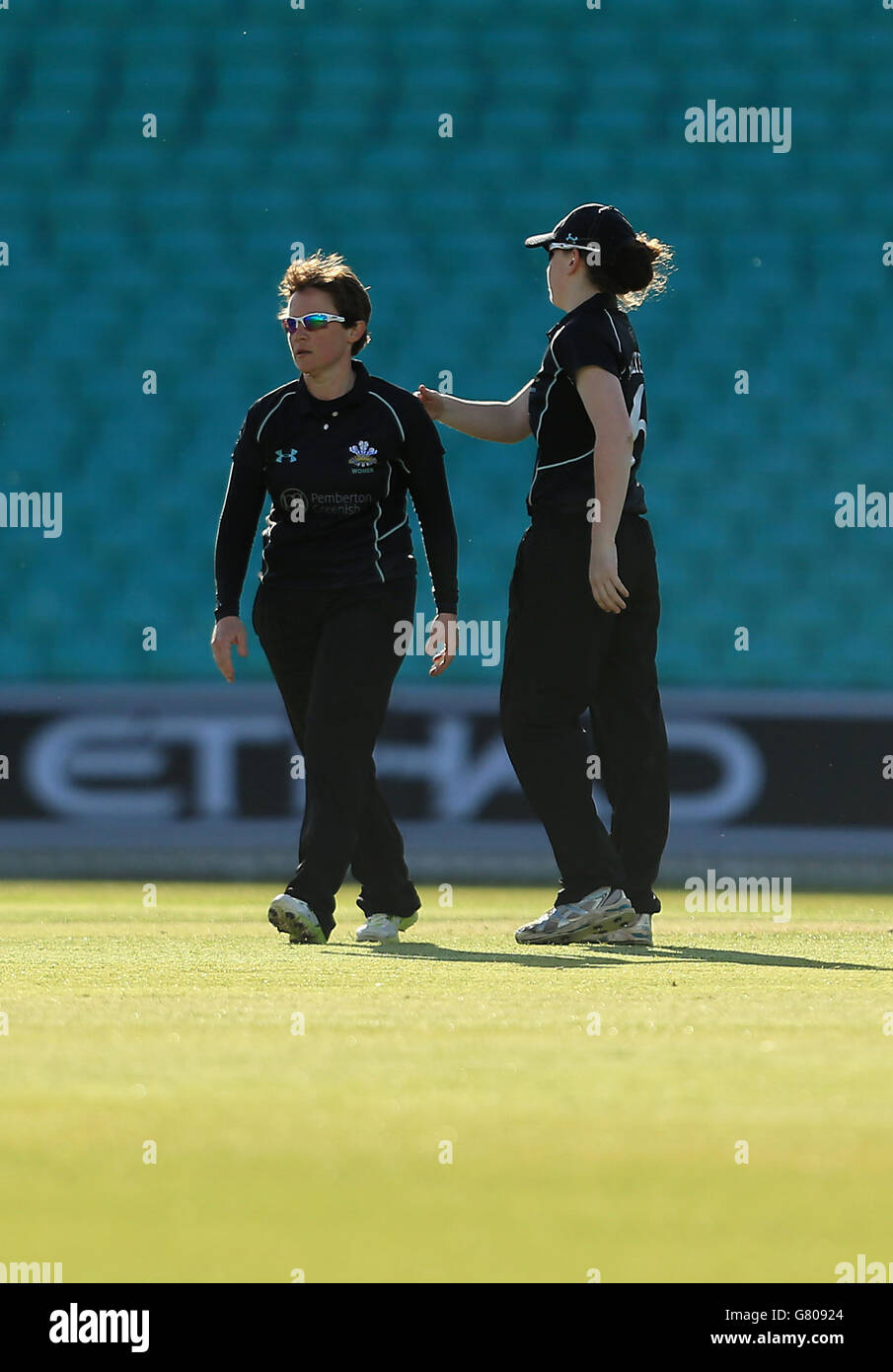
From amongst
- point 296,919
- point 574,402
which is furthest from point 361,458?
point 296,919

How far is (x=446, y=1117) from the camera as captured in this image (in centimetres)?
192

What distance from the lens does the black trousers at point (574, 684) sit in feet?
11.1

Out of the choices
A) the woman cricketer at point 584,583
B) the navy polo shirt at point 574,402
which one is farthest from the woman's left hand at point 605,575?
the navy polo shirt at point 574,402

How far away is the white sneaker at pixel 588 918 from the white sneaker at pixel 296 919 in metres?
0.37

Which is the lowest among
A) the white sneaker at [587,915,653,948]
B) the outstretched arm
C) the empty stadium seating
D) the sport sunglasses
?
the white sneaker at [587,915,653,948]

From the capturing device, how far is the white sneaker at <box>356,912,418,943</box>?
3719mm

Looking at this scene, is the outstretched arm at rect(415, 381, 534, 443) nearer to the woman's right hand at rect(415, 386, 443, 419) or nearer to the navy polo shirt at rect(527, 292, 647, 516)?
the woman's right hand at rect(415, 386, 443, 419)

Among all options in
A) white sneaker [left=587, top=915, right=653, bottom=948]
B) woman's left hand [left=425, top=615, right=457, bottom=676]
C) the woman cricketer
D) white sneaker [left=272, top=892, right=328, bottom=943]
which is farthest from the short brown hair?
white sneaker [left=587, top=915, right=653, bottom=948]

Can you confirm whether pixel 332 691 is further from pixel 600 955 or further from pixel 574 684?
pixel 600 955

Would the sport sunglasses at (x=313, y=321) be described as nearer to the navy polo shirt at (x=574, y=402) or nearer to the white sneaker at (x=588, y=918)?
the navy polo shirt at (x=574, y=402)

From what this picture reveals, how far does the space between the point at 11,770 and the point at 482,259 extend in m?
Result: 2.87

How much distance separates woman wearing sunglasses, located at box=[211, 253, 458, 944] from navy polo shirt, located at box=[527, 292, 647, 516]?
0.86 ft

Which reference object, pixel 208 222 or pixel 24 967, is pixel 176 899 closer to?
pixel 24 967

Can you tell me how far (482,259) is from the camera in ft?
25.5
